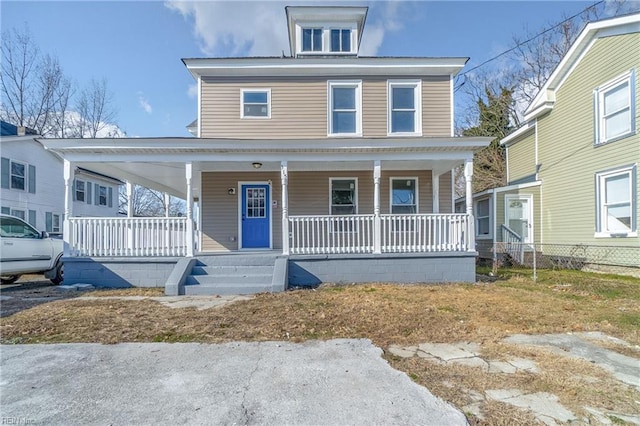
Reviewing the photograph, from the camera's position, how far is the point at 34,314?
5359 mm

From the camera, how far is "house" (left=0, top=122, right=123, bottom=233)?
1426 centimetres

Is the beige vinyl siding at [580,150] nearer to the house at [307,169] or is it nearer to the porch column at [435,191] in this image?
the house at [307,169]

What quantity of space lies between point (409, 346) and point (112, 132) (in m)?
31.9

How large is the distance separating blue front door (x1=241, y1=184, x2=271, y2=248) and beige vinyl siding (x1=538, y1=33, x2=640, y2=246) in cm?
1001

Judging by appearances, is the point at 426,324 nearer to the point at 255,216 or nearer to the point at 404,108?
the point at 255,216

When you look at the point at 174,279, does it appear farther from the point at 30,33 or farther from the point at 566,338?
the point at 30,33

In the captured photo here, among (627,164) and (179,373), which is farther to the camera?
(627,164)

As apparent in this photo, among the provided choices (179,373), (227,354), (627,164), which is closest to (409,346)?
(227,354)

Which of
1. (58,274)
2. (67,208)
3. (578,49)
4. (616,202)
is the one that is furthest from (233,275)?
(578,49)

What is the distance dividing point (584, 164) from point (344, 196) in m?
7.70

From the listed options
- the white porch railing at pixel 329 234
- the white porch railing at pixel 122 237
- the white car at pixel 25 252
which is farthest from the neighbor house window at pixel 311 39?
the white car at pixel 25 252

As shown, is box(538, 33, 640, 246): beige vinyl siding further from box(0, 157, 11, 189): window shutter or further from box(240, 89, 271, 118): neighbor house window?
box(0, 157, 11, 189): window shutter

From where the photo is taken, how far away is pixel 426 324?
4695 millimetres

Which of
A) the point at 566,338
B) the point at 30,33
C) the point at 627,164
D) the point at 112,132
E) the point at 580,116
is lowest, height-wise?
the point at 566,338
